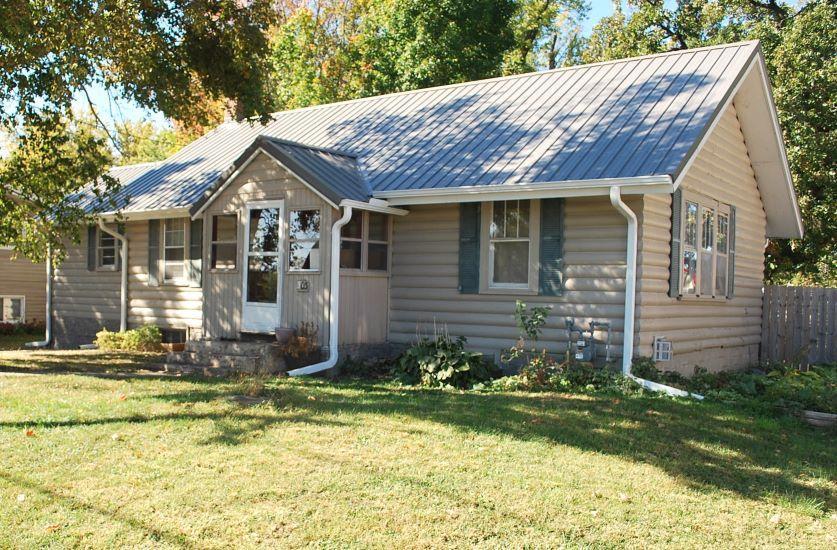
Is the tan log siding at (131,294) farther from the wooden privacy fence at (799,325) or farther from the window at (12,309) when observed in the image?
the wooden privacy fence at (799,325)

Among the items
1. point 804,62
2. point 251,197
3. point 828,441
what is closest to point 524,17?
point 804,62

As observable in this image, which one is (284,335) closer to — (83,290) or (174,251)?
(174,251)

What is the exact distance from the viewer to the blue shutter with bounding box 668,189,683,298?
37.8 feet

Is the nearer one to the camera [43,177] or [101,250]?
[43,177]

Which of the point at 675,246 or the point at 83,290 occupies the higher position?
the point at 675,246

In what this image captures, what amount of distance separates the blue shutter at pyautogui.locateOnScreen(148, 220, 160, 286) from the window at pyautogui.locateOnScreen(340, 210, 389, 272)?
5562 millimetres

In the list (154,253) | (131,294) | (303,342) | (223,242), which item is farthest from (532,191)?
(131,294)

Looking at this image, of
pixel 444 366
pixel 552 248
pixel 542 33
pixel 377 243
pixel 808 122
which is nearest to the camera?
pixel 444 366

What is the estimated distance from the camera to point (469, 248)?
478 inches

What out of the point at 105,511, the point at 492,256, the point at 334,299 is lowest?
the point at 105,511

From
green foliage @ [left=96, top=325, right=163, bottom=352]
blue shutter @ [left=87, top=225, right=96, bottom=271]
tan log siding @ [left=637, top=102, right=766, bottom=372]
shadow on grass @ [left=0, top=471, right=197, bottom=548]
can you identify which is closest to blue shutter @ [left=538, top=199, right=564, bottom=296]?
tan log siding @ [left=637, top=102, right=766, bottom=372]

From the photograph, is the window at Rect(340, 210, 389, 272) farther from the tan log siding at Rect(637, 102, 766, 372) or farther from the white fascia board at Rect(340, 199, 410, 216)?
the tan log siding at Rect(637, 102, 766, 372)

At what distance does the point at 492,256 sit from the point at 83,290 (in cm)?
1062

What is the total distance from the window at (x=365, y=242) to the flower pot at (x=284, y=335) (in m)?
1.29
